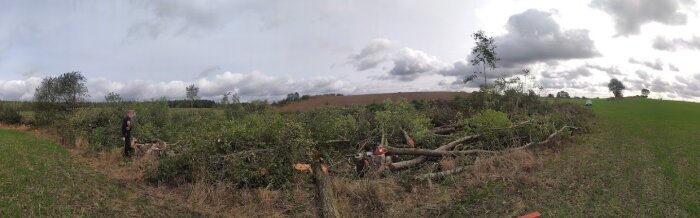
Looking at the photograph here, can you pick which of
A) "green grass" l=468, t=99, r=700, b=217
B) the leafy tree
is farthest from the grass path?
the leafy tree

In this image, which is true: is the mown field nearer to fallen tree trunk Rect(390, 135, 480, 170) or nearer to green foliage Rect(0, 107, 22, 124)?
fallen tree trunk Rect(390, 135, 480, 170)

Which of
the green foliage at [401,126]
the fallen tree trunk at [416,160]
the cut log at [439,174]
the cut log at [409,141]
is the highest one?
the green foliage at [401,126]

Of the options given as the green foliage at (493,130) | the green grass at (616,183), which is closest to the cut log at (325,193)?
the green grass at (616,183)

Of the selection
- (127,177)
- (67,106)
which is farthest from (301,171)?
(67,106)

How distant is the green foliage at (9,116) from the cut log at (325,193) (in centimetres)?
2854

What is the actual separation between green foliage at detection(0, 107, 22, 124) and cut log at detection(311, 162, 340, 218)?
93.6 ft

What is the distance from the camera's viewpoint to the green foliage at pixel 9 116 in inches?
1098

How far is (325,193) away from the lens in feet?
23.2

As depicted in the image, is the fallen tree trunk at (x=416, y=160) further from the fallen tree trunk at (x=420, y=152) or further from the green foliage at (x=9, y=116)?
the green foliage at (x=9, y=116)

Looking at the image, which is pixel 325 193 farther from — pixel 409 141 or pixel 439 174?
pixel 409 141

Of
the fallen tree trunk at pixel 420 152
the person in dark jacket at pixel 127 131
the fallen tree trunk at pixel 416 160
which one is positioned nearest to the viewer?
the fallen tree trunk at pixel 416 160

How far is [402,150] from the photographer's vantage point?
1030 centimetres

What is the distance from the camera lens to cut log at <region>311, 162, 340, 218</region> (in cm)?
644

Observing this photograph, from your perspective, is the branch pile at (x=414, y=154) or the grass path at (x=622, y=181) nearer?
the grass path at (x=622, y=181)
